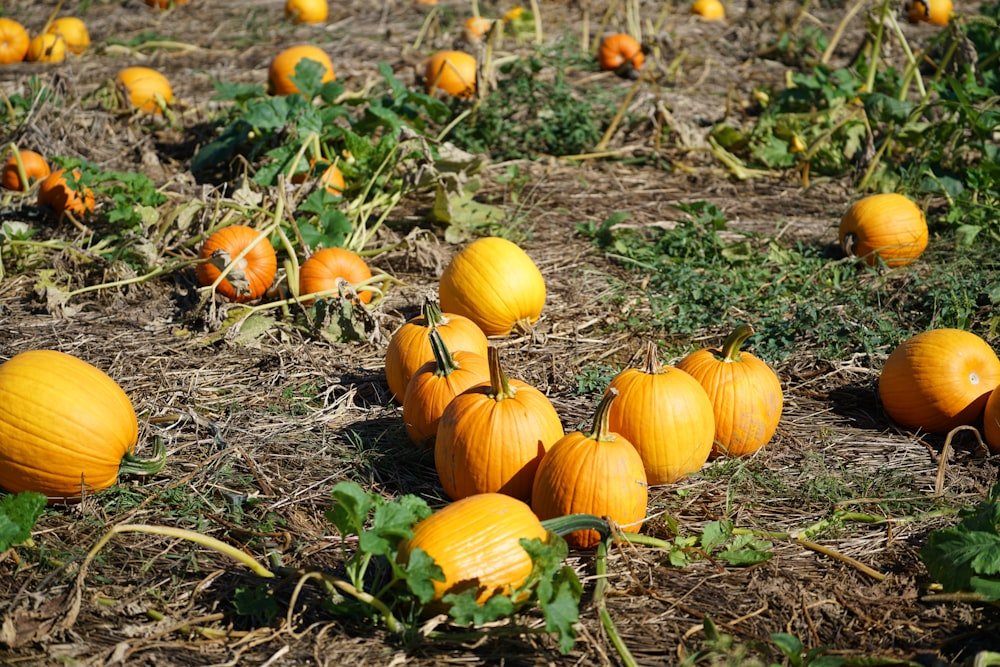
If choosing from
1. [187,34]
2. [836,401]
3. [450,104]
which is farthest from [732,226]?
[187,34]

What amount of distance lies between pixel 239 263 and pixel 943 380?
10.6 feet

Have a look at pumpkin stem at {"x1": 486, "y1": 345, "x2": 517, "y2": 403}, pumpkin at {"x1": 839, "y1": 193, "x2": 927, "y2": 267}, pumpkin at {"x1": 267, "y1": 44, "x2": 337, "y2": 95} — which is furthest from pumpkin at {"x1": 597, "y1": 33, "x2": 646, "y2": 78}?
pumpkin stem at {"x1": 486, "y1": 345, "x2": 517, "y2": 403}

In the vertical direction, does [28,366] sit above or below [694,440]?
above

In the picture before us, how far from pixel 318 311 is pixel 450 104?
10.1ft

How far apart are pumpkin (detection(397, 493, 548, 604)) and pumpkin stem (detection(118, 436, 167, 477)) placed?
111cm

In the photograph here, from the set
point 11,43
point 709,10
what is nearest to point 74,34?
point 11,43

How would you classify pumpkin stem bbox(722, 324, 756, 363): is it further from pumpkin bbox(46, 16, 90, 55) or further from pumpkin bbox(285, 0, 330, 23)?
pumpkin bbox(285, 0, 330, 23)

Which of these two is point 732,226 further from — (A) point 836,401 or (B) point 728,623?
(B) point 728,623

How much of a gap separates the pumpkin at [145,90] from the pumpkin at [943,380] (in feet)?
18.6

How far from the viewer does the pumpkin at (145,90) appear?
23.2 ft

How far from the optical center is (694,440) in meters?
3.17

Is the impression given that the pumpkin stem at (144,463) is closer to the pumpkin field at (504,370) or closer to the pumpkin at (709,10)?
the pumpkin field at (504,370)

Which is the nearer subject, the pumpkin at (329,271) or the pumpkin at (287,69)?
the pumpkin at (329,271)

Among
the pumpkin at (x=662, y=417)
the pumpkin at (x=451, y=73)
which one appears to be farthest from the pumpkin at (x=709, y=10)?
the pumpkin at (x=662, y=417)
